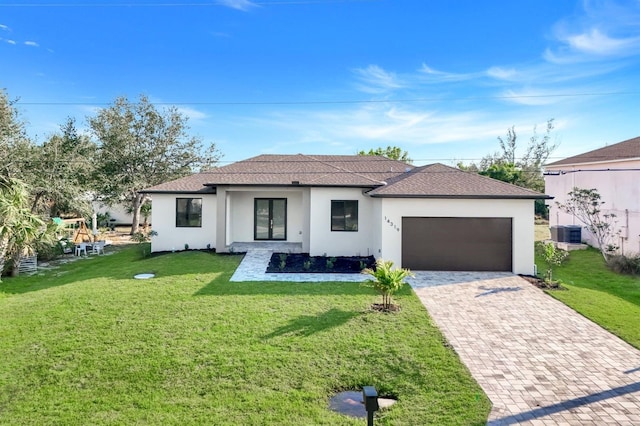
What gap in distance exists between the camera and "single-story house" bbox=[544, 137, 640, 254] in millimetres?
16562

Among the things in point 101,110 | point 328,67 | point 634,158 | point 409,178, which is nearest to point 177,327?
point 409,178

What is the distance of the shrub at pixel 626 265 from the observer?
46.2 ft

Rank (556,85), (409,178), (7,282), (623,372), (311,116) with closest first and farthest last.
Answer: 1. (623,372)
2. (7,282)
3. (409,178)
4. (556,85)
5. (311,116)

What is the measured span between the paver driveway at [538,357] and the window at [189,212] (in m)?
11.2

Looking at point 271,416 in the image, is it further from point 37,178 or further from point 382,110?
point 37,178

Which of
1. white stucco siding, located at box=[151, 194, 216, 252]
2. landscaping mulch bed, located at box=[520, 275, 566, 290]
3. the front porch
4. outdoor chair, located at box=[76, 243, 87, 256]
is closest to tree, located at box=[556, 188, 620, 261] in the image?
landscaping mulch bed, located at box=[520, 275, 566, 290]

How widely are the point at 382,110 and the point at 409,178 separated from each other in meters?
8.86

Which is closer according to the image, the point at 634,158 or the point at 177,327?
the point at 177,327

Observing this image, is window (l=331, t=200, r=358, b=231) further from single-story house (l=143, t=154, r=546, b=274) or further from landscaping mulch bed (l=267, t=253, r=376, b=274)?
landscaping mulch bed (l=267, t=253, r=376, b=274)

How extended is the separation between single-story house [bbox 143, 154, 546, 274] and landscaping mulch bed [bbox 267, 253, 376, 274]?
0.44 metres

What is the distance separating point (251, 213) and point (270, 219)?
100 centimetres

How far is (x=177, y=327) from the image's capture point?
807 centimetres

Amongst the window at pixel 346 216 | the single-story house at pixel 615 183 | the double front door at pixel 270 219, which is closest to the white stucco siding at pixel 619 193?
the single-story house at pixel 615 183

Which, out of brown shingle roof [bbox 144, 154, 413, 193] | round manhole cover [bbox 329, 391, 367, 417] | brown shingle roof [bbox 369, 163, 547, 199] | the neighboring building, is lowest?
round manhole cover [bbox 329, 391, 367, 417]
